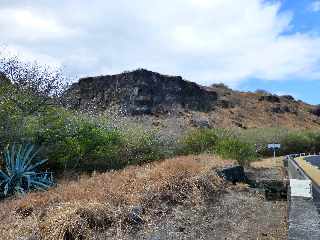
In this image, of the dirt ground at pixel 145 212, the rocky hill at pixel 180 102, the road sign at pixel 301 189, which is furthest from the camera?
the rocky hill at pixel 180 102

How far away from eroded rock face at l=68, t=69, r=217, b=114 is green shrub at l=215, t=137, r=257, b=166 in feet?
97.9

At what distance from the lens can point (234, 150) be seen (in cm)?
3216

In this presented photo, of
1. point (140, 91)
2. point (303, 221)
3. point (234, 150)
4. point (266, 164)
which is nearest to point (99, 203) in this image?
point (303, 221)

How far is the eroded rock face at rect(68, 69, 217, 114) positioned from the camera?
65812mm

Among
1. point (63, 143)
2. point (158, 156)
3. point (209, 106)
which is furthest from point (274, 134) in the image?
point (63, 143)

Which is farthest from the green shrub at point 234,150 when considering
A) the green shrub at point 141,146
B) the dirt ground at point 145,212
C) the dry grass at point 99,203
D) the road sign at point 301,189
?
the road sign at point 301,189

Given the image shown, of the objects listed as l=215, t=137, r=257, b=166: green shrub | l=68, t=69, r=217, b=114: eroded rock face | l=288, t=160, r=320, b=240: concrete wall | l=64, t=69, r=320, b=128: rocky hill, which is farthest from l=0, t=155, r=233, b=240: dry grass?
l=68, t=69, r=217, b=114: eroded rock face

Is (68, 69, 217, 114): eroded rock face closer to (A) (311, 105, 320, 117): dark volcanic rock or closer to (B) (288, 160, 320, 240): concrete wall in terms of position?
(A) (311, 105, 320, 117): dark volcanic rock

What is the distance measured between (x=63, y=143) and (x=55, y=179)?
184 centimetres

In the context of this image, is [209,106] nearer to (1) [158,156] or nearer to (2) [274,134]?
(2) [274,134]

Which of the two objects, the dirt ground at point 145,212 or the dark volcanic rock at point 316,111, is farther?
the dark volcanic rock at point 316,111

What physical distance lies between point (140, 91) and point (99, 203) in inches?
2252

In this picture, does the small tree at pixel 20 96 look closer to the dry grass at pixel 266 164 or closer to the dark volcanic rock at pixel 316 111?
the dry grass at pixel 266 164

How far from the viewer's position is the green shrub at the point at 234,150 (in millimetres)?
30152
